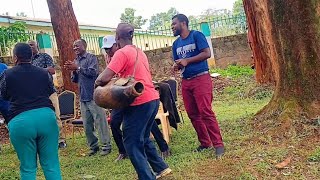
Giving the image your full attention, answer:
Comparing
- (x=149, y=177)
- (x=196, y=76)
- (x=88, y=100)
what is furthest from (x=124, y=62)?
(x=88, y=100)

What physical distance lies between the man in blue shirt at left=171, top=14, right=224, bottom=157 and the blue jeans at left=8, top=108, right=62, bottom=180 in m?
1.91

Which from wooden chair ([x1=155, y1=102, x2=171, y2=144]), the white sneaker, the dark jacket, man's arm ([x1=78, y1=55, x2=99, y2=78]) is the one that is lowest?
the white sneaker

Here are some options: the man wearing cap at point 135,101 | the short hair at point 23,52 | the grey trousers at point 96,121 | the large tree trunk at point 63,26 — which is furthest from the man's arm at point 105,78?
the large tree trunk at point 63,26

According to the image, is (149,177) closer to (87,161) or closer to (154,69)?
(87,161)

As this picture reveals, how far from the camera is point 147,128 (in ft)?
14.9

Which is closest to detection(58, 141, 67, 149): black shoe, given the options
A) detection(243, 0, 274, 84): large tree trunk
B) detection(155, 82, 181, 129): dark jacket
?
detection(155, 82, 181, 129): dark jacket

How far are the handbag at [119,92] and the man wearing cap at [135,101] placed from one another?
3.9 inches

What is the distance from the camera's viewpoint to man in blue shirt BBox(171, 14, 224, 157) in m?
5.43

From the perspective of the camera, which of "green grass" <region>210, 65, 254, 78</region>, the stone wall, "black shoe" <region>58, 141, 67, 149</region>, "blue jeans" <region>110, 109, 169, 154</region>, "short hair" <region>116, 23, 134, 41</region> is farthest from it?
the stone wall

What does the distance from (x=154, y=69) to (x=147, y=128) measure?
1188 centimetres

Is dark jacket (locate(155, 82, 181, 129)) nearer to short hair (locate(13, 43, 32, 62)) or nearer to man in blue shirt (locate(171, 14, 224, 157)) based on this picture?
man in blue shirt (locate(171, 14, 224, 157))

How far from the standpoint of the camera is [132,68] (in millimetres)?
4309

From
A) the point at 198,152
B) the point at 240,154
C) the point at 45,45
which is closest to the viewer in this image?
the point at 240,154

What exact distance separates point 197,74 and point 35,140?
224cm
